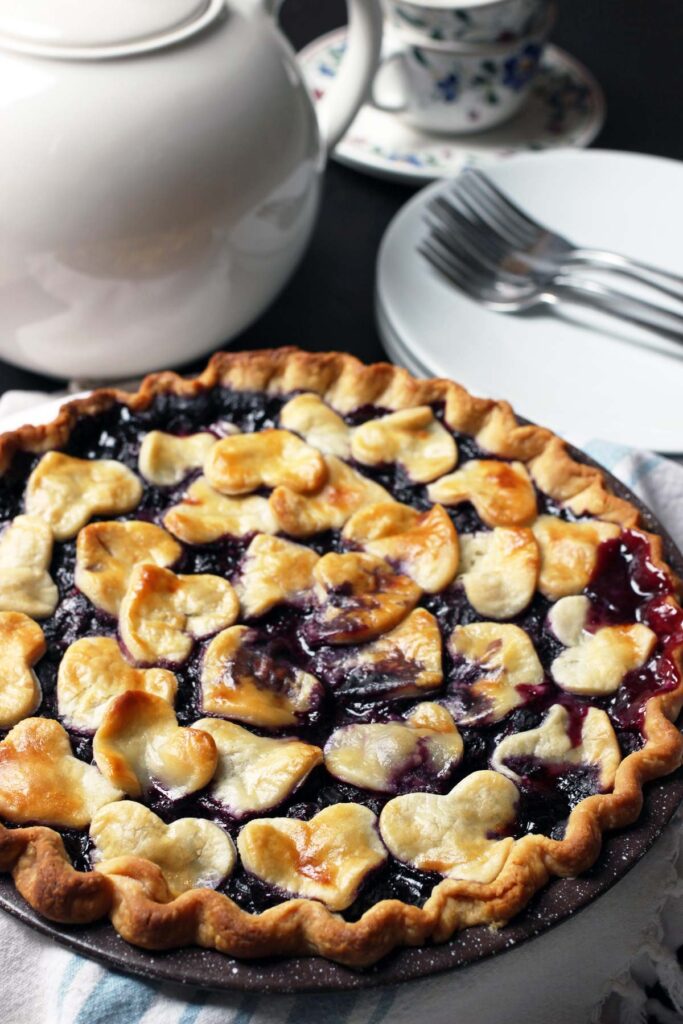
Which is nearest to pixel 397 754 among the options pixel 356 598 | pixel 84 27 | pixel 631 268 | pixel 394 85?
pixel 356 598

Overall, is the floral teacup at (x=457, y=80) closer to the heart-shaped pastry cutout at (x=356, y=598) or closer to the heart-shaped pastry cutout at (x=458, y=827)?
the heart-shaped pastry cutout at (x=356, y=598)

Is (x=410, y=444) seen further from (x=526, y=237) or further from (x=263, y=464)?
(x=526, y=237)

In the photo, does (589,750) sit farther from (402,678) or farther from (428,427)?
(428,427)

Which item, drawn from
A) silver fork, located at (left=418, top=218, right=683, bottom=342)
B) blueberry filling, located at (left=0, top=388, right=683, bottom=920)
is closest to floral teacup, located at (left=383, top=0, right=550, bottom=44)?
silver fork, located at (left=418, top=218, right=683, bottom=342)

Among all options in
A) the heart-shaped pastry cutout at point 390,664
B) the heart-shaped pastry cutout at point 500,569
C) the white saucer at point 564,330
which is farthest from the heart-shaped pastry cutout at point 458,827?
the white saucer at point 564,330

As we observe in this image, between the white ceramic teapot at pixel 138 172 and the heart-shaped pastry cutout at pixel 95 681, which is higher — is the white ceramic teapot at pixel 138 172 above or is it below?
above

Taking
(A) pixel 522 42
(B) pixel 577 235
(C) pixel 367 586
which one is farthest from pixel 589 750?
(A) pixel 522 42

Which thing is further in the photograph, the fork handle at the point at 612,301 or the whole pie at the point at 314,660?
the fork handle at the point at 612,301
